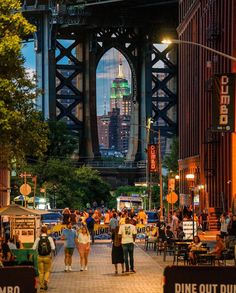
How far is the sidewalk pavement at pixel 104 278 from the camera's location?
83.8 feet

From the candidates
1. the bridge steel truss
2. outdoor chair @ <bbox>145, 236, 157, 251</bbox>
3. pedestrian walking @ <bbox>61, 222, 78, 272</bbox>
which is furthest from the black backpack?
the bridge steel truss

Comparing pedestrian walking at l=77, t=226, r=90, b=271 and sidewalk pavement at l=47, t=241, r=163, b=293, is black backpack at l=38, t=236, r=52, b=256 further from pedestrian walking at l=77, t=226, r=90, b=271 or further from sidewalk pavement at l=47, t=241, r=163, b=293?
pedestrian walking at l=77, t=226, r=90, b=271

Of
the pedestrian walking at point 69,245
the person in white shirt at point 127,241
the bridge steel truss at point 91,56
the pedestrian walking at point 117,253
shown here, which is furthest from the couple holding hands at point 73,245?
the bridge steel truss at point 91,56

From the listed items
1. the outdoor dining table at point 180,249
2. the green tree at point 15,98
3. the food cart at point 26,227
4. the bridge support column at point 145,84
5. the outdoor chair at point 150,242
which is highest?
the bridge support column at point 145,84

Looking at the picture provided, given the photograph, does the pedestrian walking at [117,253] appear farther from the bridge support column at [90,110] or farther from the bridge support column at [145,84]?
the bridge support column at [90,110]

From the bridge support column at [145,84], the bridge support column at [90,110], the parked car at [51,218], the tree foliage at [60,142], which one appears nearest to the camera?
the parked car at [51,218]

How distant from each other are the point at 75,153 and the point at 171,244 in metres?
100

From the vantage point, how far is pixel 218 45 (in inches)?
2717

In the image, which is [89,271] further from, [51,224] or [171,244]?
[51,224]

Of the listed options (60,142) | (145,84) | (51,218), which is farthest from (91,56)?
(51,218)

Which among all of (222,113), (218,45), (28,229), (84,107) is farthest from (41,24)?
(28,229)

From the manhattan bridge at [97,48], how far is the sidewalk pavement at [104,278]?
85.0m

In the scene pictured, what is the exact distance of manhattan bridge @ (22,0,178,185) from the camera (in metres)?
125

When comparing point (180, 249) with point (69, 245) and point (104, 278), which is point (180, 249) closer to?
point (69, 245)
